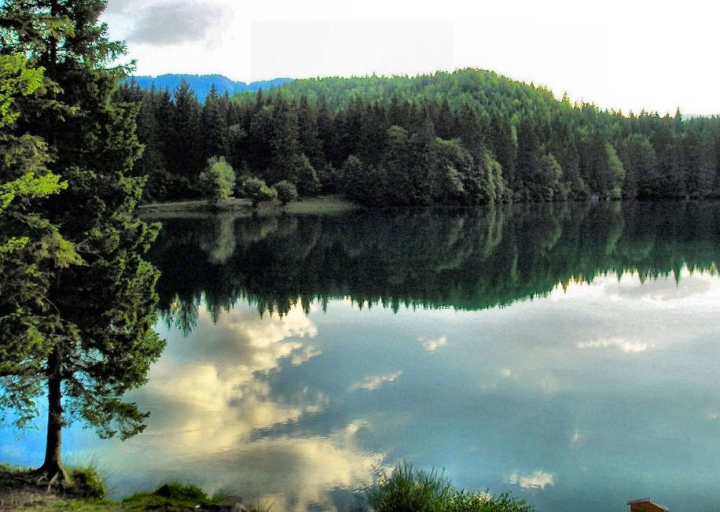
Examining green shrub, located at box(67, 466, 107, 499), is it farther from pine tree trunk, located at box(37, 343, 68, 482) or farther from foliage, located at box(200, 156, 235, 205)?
foliage, located at box(200, 156, 235, 205)

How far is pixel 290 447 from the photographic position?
54.1ft

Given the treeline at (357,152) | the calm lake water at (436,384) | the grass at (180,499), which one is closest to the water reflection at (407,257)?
the calm lake water at (436,384)

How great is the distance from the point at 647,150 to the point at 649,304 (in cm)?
12026

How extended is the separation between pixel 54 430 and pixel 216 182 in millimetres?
87948

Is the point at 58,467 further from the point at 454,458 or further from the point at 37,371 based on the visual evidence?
the point at 454,458

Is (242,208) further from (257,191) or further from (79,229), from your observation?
(79,229)

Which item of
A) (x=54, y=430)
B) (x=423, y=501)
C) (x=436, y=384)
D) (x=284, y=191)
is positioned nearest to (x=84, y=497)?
(x=54, y=430)

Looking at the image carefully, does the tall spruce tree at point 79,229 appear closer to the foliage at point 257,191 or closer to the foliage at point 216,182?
the foliage at point 216,182

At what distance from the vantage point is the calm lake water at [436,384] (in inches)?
594

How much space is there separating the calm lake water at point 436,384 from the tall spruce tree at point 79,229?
8.65ft

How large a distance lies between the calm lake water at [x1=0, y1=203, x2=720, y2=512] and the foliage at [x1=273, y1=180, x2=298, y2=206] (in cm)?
5748

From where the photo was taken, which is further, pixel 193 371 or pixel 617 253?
pixel 617 253

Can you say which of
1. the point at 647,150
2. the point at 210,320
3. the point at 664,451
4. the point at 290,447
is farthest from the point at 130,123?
the point at 647,150

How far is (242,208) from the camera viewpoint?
102562 millimetres
